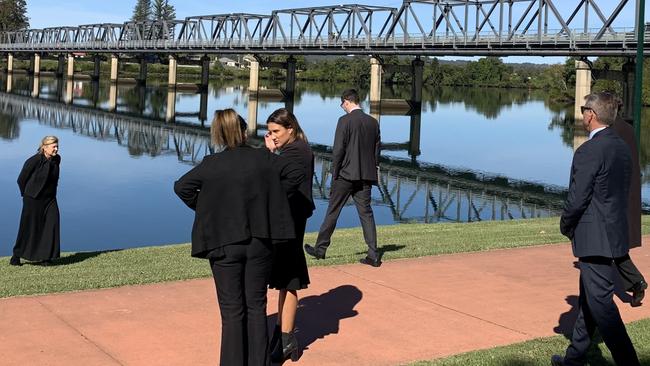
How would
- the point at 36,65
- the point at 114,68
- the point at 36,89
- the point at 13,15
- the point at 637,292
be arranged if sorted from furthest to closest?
the point at 13,15 < the point at 36,65 < the point at 114,68 < the point at 36,89 < the point at 637,292

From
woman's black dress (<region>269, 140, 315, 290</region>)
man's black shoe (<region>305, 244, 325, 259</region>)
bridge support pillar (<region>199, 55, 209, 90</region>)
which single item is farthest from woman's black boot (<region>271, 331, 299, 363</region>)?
bridge support pillar (<region>199, 55, 209, 90</region>)

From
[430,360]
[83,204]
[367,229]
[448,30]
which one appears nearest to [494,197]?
[83,204]

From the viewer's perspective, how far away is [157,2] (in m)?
198

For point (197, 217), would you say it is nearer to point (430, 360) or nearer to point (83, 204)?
point (430, 360)

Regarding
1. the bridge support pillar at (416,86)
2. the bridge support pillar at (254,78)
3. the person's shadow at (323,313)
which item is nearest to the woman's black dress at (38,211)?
the person's shadow at (323,313)

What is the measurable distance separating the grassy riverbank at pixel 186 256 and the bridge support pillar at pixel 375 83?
6663 centimetres

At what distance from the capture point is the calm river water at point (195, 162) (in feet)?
69.7

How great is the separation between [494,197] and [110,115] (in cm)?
4143

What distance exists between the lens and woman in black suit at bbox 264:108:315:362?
21.3 feet

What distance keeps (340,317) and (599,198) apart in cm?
280

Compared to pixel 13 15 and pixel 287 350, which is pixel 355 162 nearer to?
pixel 287 350

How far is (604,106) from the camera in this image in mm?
6070

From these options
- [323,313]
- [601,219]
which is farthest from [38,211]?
[601,219]

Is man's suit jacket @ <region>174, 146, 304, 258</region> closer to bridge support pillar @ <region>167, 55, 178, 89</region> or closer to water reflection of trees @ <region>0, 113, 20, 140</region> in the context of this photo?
water reflection of trees @ <region>0, 113, 20, 140</region>
